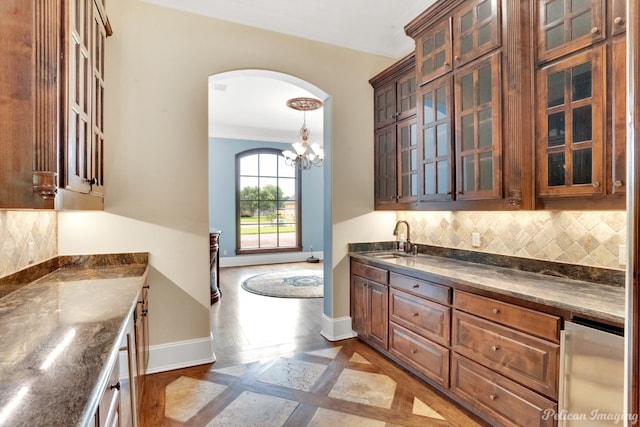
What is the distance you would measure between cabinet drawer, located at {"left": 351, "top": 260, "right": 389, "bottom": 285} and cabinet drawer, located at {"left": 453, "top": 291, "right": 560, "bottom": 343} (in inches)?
32.7

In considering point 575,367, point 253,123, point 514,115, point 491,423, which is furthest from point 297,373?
point 253,123

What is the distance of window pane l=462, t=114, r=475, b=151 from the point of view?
95.1 inches

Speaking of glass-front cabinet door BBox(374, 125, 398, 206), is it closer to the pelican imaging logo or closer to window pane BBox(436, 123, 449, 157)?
window pane BBox(436, 123, 449, 157)

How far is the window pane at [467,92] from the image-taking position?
95.3 inches

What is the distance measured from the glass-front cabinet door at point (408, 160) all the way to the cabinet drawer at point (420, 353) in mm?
1227

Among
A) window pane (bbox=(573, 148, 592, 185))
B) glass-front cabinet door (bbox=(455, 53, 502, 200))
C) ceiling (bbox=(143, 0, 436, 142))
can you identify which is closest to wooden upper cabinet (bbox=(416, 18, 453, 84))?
glass-front cabinet door (bbox=(455, 53, 502, 200))

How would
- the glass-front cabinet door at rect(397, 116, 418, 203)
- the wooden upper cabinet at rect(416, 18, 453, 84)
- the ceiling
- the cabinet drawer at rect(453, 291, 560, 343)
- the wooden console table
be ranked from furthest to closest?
1. the wooden console table
2. the glass-front cabinet door at rect(397, 116, 418, 203)
3. the ceiling
4. the wooden upper cabinet at rect(416, 18, 453, 84)
5. the cabinet drawer at rect(453, 291, 560, 343)

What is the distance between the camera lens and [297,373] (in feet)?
9.34

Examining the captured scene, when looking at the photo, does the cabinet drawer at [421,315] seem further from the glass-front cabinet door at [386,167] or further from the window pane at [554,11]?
the window pane at [554,11]

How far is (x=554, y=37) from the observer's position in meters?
1.97

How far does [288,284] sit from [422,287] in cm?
387

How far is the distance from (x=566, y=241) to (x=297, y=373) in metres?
2.28

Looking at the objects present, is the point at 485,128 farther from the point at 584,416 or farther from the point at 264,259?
the point at 264,259

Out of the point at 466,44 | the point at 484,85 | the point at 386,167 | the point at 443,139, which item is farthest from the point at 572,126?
the point at 386,167
